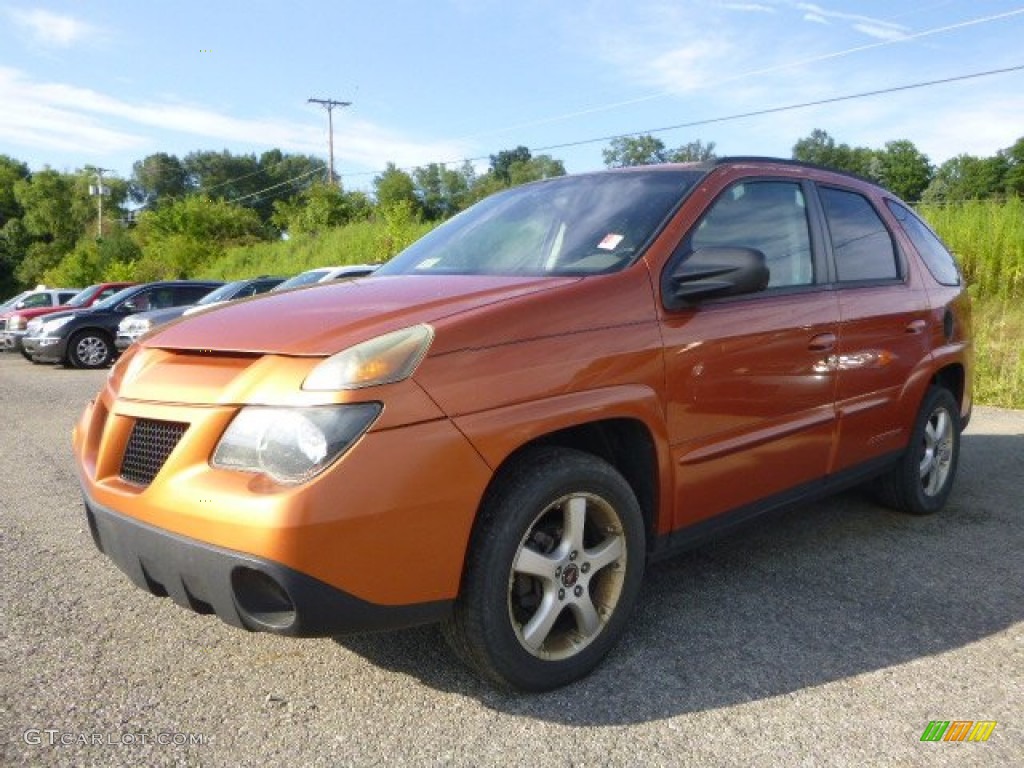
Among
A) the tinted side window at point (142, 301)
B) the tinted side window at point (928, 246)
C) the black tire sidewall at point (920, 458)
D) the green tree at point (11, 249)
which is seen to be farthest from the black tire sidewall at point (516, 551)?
the green tree at point (11, 249)

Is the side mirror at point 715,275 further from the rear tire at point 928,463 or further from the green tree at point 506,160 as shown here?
the green tree at point 506,160

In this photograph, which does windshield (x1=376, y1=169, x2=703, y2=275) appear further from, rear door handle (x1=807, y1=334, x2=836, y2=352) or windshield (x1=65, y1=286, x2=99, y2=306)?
windshield (x1=65, y1=286, x2=99, y2=306)

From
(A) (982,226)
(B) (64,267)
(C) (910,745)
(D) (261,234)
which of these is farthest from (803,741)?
(B) (64,267)

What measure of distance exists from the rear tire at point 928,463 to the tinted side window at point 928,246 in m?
0.62

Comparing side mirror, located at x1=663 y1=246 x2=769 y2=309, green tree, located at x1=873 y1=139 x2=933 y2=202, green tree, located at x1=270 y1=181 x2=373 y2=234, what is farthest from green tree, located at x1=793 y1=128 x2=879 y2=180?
side mirror, located at x1=663 y1=246 x2=769 y2=309

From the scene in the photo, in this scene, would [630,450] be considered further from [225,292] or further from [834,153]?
[834,153]

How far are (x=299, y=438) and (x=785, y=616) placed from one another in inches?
78.3

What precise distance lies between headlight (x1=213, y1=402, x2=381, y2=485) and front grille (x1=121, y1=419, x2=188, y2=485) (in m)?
0.26

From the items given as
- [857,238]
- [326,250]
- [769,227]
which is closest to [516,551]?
[769,227]

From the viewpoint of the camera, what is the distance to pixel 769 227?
339 cm

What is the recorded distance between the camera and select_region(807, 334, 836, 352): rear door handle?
10.8ft

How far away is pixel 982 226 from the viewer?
13.7 metres

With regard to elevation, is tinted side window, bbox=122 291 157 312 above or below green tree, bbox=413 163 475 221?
below

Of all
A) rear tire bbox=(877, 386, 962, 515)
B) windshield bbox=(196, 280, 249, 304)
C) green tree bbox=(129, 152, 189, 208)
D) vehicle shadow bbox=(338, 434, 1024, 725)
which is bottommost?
vehicle shadow bbox=(338, 434, 1024, 725)
